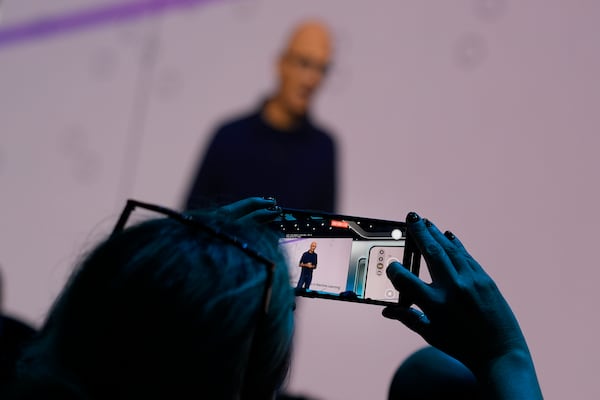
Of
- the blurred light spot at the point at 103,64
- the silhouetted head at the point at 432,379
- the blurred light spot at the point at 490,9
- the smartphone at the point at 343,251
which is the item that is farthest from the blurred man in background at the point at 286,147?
the silhouetted head at the point at 432,379

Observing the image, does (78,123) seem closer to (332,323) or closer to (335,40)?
(335,40)

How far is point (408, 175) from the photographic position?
1.64 metres

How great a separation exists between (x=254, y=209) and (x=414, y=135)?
1047mm

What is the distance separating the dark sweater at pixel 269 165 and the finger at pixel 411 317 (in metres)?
1.07

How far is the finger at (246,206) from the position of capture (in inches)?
26.4

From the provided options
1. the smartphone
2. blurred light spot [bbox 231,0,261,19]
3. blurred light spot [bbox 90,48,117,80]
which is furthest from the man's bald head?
the smartphone

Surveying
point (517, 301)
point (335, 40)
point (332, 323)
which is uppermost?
point (335, 40)

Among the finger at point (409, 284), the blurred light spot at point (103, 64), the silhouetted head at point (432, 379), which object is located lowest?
the silhouetted head at point (432, 379)

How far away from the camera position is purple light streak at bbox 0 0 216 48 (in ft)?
7.49

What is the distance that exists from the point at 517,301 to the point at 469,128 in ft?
1.48

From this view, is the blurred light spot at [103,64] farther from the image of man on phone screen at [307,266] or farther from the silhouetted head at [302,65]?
the image of man on phone screen at [307,266]

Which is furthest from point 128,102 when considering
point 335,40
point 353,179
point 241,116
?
point 353,179

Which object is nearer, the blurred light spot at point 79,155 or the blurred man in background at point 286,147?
the blurred man in background at point 286,147

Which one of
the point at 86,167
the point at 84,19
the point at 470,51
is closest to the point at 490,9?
the point at 470,51
